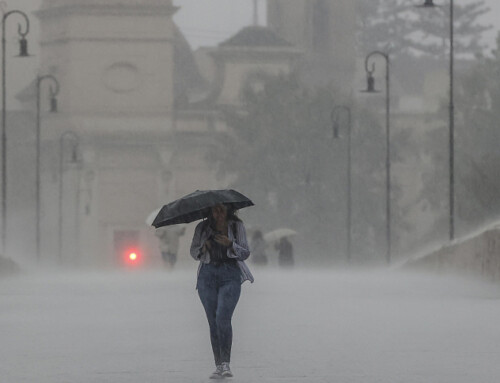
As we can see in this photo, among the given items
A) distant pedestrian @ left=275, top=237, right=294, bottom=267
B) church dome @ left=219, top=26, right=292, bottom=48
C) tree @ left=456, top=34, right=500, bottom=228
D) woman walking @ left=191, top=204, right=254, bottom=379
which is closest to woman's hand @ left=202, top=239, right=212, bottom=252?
woman walking @ left=191, top=204, right=254, bottom=379

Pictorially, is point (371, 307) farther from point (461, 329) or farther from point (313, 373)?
point (313, 373)

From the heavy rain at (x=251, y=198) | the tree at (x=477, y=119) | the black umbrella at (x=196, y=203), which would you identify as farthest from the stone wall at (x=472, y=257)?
the tree at (x=477, y=119)

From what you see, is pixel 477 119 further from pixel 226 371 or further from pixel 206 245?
pixel 226 371

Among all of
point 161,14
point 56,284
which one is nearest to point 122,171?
point 161,14

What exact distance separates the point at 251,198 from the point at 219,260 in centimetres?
7865

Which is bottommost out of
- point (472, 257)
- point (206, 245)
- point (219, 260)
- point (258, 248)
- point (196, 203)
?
point (258, 248)

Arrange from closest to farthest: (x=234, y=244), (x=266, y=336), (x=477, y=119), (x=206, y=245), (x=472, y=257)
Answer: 1. (x=234, y=244)
2. (x=206, y=245)
3. (x=266, y=336)
4. (x=472, y=257)
5. (x=477, y=119)

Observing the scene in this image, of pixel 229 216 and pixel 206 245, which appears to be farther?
pixel 229 216

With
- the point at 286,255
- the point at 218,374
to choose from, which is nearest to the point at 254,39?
the point at 286,255

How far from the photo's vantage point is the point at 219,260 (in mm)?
15977

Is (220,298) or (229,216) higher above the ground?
(229,216)

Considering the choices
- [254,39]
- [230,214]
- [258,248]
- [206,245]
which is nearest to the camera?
[206,245]

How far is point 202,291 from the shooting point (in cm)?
1592

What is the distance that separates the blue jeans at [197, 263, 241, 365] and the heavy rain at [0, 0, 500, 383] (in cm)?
2
